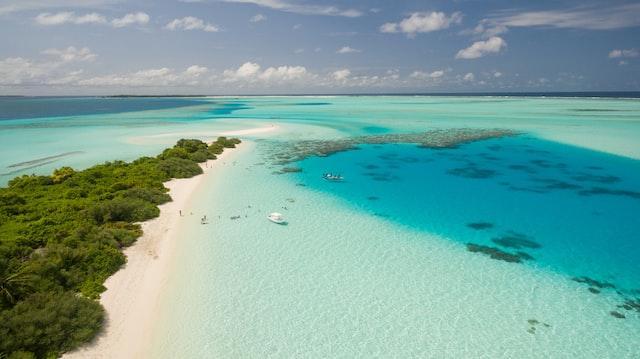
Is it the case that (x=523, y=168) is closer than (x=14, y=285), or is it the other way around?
(x=14, y=285)

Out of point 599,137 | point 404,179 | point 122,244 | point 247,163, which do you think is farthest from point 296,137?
point 599,137

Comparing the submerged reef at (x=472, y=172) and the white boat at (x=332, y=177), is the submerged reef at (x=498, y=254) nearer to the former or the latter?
the white boat at (x=332, y=177)

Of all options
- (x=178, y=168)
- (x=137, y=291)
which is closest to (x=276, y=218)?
(x=137, y=291)

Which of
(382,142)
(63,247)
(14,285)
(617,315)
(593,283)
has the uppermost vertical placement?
(382,142)

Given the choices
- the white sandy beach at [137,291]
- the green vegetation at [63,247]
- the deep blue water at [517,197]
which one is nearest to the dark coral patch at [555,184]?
the deep blue water at [517,197]

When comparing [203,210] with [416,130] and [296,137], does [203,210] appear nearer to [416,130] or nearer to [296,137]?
[296,137]

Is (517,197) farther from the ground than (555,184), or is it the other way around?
(555,184)

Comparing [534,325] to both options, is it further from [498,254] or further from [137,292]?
[137,292]

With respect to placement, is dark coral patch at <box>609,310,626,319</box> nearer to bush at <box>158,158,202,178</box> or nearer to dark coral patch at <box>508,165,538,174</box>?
dark coral patch at <box>508,165,538,174</box>
